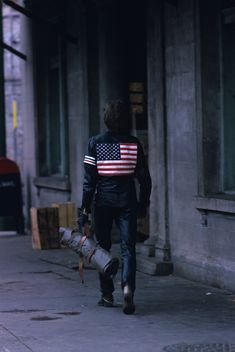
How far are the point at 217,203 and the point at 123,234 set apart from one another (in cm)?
188

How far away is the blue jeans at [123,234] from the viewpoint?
9695 mm

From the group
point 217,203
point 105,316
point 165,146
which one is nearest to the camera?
point 105,316

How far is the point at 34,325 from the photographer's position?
30.0ft

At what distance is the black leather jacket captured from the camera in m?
9.80

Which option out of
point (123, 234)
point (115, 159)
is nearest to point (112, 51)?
point (115, 159)

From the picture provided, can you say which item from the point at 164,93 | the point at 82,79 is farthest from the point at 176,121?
the point at 82,79

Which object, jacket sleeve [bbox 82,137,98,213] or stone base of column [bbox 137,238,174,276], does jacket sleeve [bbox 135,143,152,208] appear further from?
stone base of column [bbox 137,238,174,276]

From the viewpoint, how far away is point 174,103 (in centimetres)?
1260

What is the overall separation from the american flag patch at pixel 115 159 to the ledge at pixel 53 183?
7502 millimetres

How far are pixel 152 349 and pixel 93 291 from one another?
3221 mm

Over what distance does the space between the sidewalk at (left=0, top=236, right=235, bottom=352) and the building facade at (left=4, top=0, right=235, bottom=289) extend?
60cm

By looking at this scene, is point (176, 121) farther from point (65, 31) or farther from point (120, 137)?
point (65, 31)

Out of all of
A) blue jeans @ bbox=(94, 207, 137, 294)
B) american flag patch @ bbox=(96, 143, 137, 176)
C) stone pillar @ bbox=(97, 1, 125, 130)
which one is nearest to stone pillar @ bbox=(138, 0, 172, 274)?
stone pillar @ bbox=(97, 1, 125, 130)

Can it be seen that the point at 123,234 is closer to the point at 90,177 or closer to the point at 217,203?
the point at 90,177
